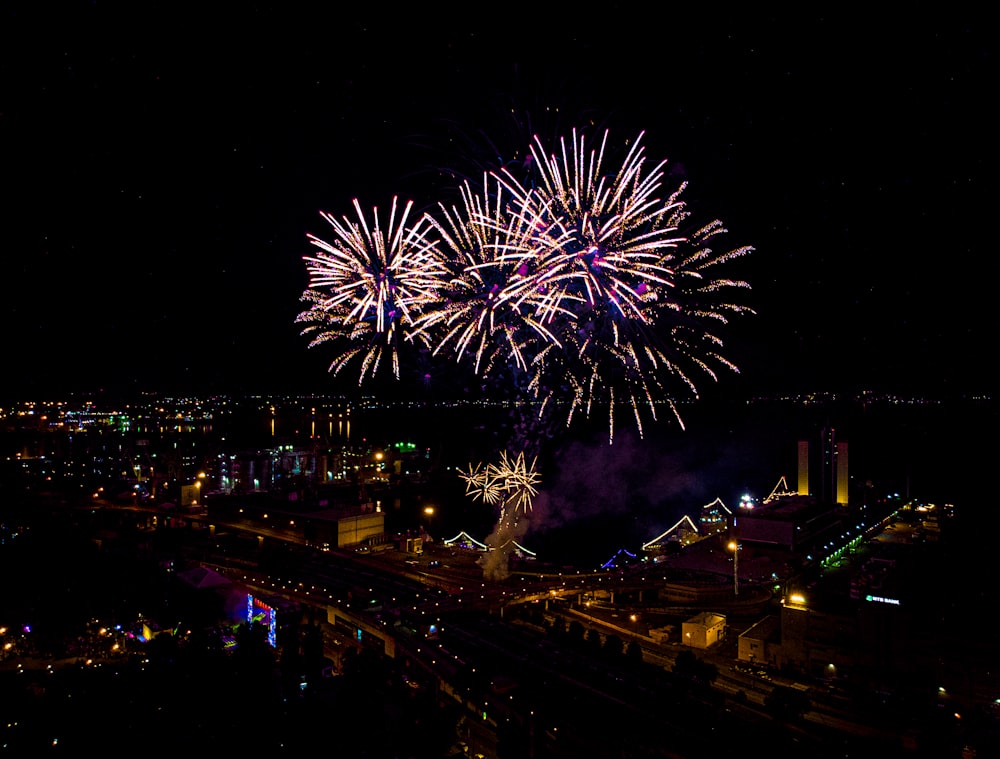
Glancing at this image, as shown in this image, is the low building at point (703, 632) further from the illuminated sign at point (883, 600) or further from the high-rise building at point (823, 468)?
the high-rise building at point (823, 468)

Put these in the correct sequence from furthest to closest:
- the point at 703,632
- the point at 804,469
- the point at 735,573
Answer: the point at 804,469 → the point at 735,573 → the point at 703,632

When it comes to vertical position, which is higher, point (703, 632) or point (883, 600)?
point (883, 600)

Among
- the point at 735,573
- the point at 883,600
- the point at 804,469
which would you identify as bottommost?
the point at 735,573

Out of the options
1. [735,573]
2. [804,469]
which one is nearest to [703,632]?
[735,573]

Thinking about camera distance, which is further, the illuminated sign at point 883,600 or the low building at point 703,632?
the low building at point 703,632

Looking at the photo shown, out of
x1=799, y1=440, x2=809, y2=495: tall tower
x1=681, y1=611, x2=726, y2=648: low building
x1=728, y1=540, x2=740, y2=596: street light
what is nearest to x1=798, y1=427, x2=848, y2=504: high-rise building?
x1=799, y1=440, x2=809, y2=495: tall tower

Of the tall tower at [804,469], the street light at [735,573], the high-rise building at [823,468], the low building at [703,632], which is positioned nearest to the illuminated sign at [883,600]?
the low building at [703,632]

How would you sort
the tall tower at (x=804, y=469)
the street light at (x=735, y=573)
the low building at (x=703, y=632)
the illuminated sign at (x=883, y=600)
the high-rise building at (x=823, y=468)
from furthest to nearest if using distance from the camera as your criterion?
the tall tower at (x=804, y=469) < the high-rise building at (x=823, y=468) < the street light at (x=735, y=573) < the low building at (x=703, y=632) < the illuminated sign at (x=883, y=600)

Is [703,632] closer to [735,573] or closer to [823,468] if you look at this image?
[735,573]

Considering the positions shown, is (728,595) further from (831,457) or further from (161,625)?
(831,457)

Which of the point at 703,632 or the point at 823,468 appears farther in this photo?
the point at 823,468

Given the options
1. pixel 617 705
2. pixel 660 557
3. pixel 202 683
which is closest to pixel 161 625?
pixel 202 683
